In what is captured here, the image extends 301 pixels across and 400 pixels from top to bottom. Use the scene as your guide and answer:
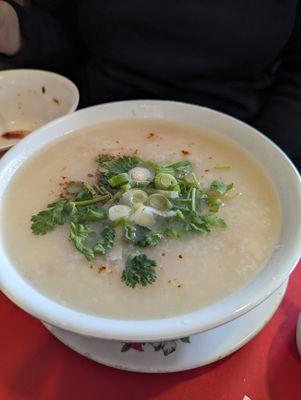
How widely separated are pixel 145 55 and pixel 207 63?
182 mm

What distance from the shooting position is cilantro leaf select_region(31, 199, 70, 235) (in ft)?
2.67

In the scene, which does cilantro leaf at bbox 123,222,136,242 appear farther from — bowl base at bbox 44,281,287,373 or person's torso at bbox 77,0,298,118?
person's torso at bbox 77,0,298,118

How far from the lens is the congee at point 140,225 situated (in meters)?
0.72

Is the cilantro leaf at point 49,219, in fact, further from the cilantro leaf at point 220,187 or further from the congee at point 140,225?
the cilantro leaf at point 220,187

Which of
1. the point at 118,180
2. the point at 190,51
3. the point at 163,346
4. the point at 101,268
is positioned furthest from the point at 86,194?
the point at 190,51

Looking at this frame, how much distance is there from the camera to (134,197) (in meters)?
0.85

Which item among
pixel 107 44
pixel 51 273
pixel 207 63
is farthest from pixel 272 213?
pixel 107 44

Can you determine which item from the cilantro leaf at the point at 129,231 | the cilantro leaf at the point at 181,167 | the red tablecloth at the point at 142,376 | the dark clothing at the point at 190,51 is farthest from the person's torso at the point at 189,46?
the red tablecloth at the point at 142,376

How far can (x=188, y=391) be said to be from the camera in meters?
0.76

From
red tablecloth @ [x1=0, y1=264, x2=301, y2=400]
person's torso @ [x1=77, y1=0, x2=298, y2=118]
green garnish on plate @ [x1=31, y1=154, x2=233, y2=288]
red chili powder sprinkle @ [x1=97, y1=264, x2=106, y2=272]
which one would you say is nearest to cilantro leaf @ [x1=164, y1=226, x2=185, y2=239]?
green garnish on plate @ [x1=31, y1=154, x2=233, y2=288]

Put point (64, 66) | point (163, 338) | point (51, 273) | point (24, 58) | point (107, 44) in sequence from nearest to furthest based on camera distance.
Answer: point (163, 338)
point (51, 273)
point (107, 44)
point (24, 58)
point (64, 66)

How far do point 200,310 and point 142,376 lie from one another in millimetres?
205

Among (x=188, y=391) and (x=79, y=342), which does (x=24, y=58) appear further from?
(x=188, y=391)

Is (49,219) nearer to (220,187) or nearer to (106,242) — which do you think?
(106,242)
